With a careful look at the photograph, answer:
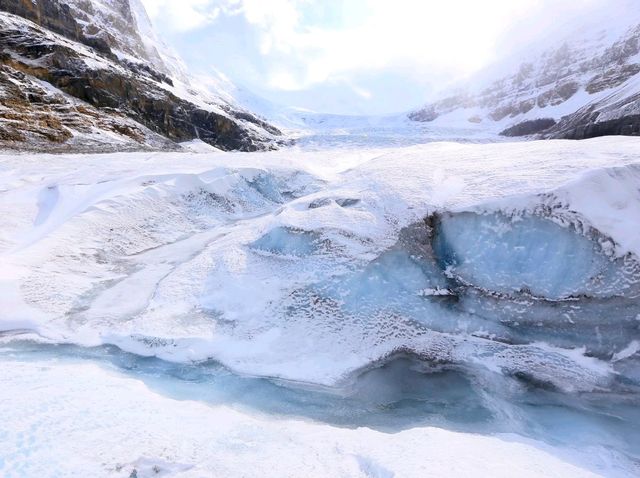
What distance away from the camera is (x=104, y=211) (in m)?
14.8

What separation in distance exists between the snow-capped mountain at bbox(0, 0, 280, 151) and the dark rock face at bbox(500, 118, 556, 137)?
2659 inches

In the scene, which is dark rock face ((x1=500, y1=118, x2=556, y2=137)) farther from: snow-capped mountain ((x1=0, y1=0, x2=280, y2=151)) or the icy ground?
the icy ground

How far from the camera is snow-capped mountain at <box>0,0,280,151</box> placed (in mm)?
30500

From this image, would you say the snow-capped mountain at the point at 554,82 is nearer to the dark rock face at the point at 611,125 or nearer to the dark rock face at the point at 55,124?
the dark rock face at the point at 611,125

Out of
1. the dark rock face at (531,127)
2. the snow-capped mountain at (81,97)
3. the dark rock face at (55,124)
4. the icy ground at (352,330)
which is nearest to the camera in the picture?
the icy ground at (352,330)

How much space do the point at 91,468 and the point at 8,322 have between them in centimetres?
582

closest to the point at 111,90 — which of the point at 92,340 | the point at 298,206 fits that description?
the point at 298,206

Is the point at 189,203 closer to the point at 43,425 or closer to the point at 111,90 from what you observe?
the point at 43,425

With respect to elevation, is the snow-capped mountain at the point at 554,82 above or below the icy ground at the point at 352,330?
above

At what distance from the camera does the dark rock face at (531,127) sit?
314 ft

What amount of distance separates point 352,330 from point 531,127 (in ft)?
345

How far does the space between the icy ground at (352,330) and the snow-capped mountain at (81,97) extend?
17916 mm

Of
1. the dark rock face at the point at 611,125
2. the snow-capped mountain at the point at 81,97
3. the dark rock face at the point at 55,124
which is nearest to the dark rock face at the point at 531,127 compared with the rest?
the dark rock face at the point at 611,125

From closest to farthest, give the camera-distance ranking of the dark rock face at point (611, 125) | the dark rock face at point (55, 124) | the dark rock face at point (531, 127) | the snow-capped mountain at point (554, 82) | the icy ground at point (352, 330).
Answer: the icy ground at point (352, 330)
the dark rock face at point (55, 124)
the dark rock face at point (611, 125)
the dark rock face at point (531, 127)
the snow-capped mountain at point (554, 82)
